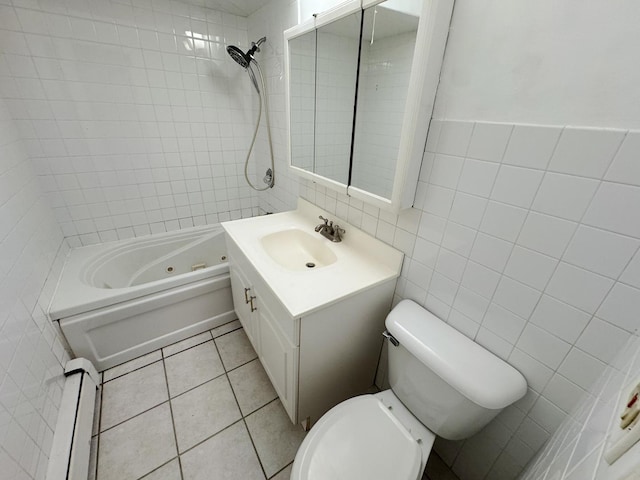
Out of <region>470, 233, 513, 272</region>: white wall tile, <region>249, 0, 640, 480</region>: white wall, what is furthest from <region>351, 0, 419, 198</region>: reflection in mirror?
<region>470, 233, 513, 272</region>: white wall tile

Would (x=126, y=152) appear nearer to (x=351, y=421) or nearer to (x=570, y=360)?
(x=351, y=421)

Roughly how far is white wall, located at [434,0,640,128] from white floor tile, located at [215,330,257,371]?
1.66 m

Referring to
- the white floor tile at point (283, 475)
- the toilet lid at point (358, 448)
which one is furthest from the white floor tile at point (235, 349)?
the toilet lid at point (358, 448)

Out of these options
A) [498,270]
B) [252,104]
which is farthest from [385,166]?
[252,104]

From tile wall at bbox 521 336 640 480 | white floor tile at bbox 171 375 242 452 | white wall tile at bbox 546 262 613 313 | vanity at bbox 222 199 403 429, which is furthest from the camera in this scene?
white floor tile at bbox 171 375 242 452

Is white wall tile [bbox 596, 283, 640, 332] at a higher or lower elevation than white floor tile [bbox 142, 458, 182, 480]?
higher

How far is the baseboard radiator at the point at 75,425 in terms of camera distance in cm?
97

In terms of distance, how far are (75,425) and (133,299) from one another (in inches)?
23.1

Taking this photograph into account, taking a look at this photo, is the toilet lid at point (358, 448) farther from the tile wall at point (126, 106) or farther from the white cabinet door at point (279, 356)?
the tile wall at point (126, 106)

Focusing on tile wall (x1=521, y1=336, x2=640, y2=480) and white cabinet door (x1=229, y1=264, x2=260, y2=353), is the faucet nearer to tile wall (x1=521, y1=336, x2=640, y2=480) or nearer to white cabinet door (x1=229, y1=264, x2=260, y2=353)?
white cabinet door (x1=229, y1=264, x2=260, y2=353)

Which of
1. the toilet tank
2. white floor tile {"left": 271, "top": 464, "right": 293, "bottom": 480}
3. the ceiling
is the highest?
the ceiling

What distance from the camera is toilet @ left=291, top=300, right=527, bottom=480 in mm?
771

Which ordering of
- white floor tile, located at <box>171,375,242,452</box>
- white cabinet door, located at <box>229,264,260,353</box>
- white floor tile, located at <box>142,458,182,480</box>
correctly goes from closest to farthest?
white floor tile, located at <box>142,458,182,480</box> < white floor tile, located at <box>171,375,242,452</box> < white cabinet door, located at <box>229,264,260,353</box>

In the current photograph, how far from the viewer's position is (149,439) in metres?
1.21
